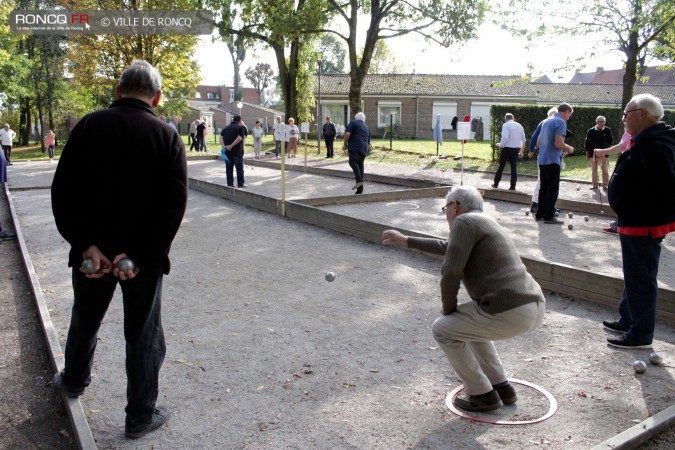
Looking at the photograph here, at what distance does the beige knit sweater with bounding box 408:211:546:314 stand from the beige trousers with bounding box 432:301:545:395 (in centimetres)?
6

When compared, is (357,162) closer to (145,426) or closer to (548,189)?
(548,189)

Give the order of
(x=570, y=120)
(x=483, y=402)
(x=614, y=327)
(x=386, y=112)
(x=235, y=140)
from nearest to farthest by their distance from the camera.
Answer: (x=483, y=402) < (x=614, y=327) < (x=235, y=140) < (x=570, y=120) < (x=386, y=112)

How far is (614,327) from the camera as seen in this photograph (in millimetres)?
5445

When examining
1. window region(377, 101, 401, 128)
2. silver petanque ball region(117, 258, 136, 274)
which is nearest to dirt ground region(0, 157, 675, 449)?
silver petanque ball region(117, 258, 136, 274)

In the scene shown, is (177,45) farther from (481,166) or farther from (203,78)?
(481,166)

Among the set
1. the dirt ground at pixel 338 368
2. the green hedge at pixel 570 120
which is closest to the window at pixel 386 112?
the green hedge at pixel 570 120

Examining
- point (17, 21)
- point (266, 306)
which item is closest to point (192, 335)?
point (266, 306)

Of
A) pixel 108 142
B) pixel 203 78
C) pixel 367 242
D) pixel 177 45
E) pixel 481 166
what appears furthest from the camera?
pixel 203 78

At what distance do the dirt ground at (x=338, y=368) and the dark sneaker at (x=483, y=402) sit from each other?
0.22 ft

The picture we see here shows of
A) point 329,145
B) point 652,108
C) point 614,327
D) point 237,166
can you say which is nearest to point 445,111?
point 329,145

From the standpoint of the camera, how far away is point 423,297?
668 cm

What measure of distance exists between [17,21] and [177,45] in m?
12.5

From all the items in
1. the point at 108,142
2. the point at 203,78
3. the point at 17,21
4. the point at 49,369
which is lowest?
the point at 49,369

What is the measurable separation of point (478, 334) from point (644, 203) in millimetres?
2113
